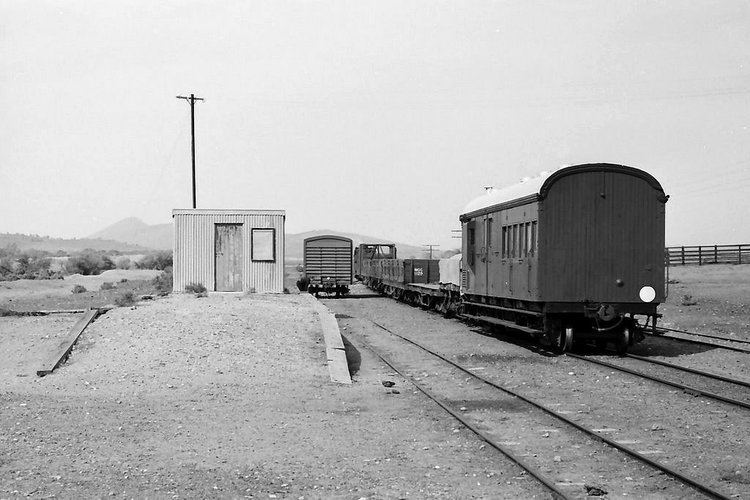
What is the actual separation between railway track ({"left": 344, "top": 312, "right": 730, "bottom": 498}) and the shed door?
17334 mm

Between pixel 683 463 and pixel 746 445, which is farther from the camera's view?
pixel 746 445

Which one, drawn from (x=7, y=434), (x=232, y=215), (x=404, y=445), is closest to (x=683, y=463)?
(x=404, y=445)

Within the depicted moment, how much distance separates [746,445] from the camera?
8.73 metres

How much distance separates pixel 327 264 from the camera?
40250 mm

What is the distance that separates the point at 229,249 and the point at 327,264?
421 inches

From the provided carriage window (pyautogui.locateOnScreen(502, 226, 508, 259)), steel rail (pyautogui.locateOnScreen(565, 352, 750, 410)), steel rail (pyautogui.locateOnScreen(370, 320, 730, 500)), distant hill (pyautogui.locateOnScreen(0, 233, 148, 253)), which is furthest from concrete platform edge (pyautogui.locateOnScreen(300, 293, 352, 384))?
distant hill (pyautogui.locateOnScreen(0, 233, 148, 253))

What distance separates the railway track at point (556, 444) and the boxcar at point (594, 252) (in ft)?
12.0

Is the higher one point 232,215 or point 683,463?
point 232,215

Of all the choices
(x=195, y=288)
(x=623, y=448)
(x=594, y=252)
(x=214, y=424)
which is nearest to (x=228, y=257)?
(x=195, y=288)

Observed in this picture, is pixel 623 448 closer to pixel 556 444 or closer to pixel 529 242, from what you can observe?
pixel 556 444

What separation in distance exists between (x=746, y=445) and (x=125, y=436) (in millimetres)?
6903

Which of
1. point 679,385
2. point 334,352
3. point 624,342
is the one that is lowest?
point 679,385

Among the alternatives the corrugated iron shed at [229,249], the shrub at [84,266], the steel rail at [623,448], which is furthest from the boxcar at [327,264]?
the shrub at [84,266]

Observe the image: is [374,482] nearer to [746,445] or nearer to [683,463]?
[683,463]
